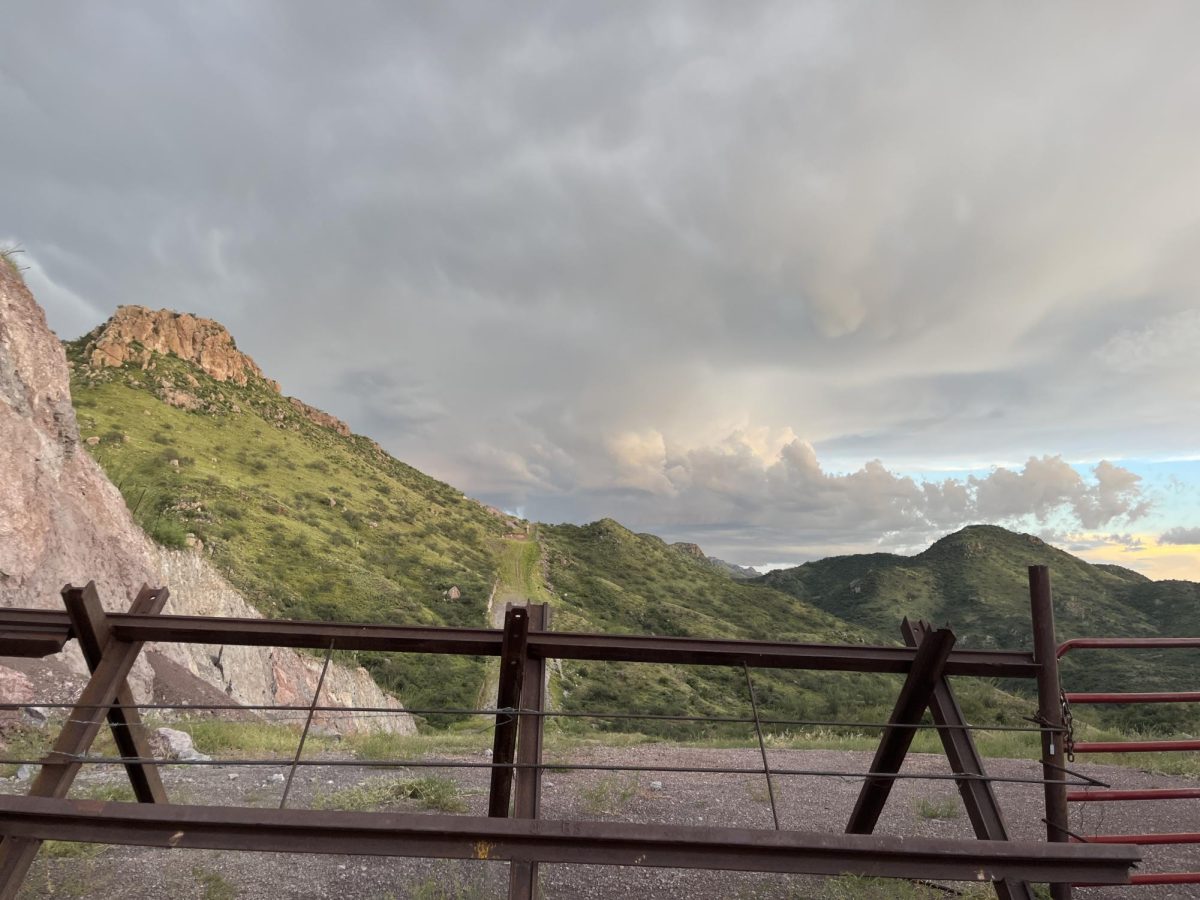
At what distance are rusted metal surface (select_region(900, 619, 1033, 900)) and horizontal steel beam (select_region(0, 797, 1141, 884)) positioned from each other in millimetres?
913

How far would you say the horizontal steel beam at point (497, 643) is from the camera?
450 centimetres

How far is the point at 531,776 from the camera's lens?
4008mm

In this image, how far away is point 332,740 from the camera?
497 inches

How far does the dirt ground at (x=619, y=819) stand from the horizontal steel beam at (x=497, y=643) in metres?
2.06

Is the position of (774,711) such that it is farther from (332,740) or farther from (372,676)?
(332,740)

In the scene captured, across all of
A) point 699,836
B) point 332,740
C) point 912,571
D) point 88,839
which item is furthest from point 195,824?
point 912,571

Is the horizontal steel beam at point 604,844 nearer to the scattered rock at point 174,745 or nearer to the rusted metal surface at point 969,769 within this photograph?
the rusted metal surface at point 969,769

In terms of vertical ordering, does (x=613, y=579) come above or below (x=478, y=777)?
above

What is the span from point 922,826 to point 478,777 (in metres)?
5.96

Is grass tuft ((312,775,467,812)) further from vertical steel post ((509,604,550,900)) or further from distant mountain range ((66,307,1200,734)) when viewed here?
distant mountain range ((66,307,1200,734))

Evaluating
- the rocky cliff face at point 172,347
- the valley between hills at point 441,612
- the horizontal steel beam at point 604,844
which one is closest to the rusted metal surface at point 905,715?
the valley between hills at point 441,612

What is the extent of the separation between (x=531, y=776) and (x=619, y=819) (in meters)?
3.82

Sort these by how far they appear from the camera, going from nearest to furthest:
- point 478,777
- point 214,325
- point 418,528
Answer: point 478,777 < point 418,528 < point 214,325

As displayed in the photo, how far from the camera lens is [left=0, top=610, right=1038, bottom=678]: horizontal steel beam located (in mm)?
4504
